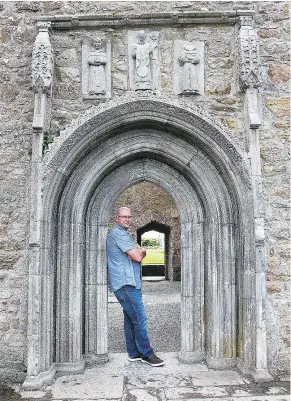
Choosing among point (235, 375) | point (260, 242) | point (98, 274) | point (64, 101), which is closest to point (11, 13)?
point (64, 101)

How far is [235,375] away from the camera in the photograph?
5070mm

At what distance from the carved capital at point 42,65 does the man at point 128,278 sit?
1.69 m

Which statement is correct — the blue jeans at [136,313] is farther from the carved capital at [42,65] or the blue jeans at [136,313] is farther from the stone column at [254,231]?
the carved capital at [42,65]

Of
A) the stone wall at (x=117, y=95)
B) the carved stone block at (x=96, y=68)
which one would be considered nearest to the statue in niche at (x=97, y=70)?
the carved stone block at (x=96, y=68)

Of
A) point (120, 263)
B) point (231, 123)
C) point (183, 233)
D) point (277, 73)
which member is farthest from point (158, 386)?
point (277, 73)

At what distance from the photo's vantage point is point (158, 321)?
833 centimetres

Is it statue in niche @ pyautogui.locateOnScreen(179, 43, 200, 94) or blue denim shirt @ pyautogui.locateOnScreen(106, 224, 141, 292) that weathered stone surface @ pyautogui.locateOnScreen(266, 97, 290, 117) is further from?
blue denim shirt @ pyautogui.locateOnScreen(106, 224, 141, 292)

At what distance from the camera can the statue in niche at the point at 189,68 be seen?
526 centimetres

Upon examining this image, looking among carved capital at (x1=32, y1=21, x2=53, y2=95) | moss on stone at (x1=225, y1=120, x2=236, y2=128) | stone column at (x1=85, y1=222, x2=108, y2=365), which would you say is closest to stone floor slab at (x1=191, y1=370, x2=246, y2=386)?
stone column at (x1=85, y1=222, x2=108, y2=365)

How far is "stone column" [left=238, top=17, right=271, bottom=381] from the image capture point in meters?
4.88

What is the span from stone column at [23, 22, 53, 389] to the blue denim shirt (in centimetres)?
78

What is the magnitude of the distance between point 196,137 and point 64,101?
157 cm

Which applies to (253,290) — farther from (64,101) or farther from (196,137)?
(64,101)

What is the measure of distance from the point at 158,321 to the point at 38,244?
160 inches
